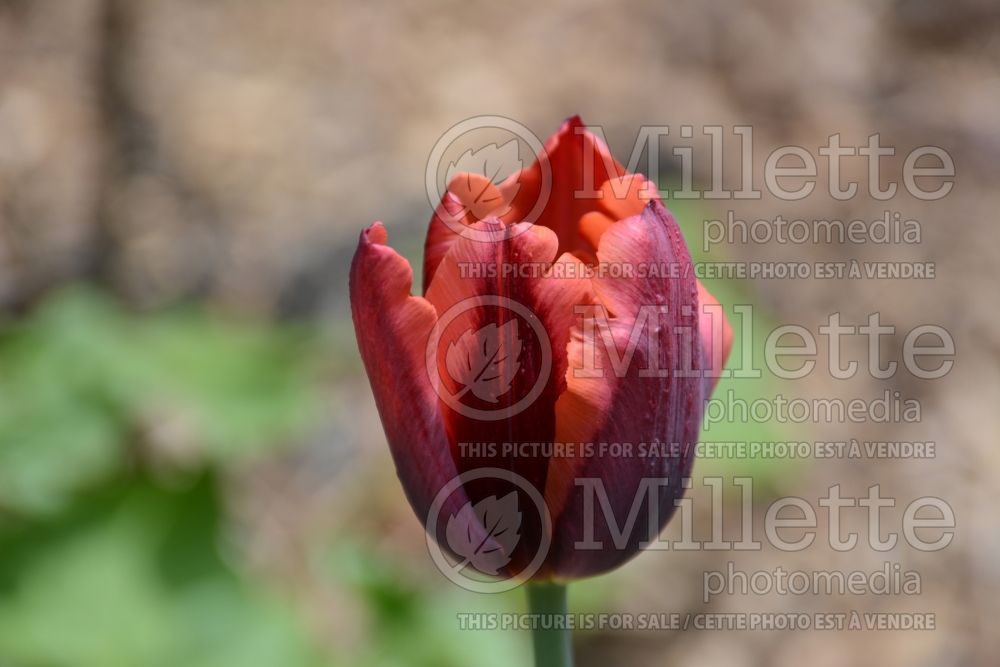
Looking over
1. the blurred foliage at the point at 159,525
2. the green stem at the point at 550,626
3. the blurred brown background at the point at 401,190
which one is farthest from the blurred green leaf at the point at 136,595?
the green stem at the point at 550,626

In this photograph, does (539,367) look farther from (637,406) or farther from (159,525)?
(159,525)

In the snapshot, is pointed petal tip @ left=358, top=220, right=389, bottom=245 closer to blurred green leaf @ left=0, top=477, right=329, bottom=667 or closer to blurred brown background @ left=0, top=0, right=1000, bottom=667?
blurred green leaf @ left=0, top=477, right=329, bottom=667

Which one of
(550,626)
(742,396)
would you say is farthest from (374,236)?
(742,396)

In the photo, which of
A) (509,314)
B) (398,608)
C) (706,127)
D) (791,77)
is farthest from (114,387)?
(791,77)

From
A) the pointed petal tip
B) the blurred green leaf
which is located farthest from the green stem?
the blurred green leaf

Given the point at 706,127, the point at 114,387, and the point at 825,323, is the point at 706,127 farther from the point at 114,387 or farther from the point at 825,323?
the point at 114,387

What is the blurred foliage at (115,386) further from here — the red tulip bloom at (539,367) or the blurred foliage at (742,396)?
the red tulip bloom at (539,367)

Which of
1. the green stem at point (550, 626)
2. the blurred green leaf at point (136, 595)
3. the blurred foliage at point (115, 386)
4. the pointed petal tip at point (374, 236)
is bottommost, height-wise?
the blurred green leaf at point (136, 595)
